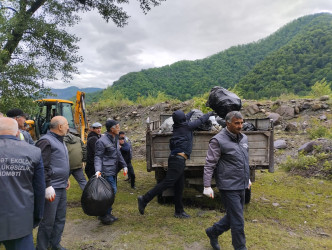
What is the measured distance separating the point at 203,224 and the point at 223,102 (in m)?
2.02

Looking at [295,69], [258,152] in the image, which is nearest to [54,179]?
[258,152]

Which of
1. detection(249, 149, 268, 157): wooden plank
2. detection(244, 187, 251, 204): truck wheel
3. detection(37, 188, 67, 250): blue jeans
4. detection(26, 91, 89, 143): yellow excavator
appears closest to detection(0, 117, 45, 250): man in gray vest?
detection(37, 188, 67, 250): blue jeans

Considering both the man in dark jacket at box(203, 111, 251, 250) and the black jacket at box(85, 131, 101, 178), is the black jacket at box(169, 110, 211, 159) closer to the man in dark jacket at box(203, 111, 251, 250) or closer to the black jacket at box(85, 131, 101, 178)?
the man in dark jacket at box(203, 111, 251, 250)

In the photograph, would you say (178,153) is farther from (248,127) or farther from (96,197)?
(248,127)

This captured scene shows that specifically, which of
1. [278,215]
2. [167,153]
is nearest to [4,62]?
[167,153]

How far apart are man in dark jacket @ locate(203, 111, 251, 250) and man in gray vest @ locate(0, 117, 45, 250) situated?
5.71 ft

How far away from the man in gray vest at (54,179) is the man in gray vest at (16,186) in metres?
0.59

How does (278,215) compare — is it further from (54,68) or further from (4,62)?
(54,68)

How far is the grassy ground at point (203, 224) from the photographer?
3.25m

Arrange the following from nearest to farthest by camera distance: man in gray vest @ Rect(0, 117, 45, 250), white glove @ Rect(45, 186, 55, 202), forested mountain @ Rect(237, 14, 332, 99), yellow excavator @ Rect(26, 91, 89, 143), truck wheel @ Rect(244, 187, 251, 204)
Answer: man in gray vest @ Rect(0, 117, 45, 250) → white glove @ Rect(45, 186, 55, 202) → truck wheel @ Rect(244, 187, 251, 204) → yellow excavator @ Rect(26, 91, 89, 143) → forested mountain @ Rect(237, 14, 332, 99)

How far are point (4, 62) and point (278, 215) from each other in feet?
22.1

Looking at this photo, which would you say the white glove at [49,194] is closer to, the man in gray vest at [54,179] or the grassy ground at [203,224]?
the man in gray vest at [54,179]

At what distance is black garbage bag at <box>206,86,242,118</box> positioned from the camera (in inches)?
174

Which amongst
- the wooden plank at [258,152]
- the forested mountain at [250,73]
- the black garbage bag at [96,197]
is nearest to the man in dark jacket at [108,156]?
the black garbage bag at [96,197]
